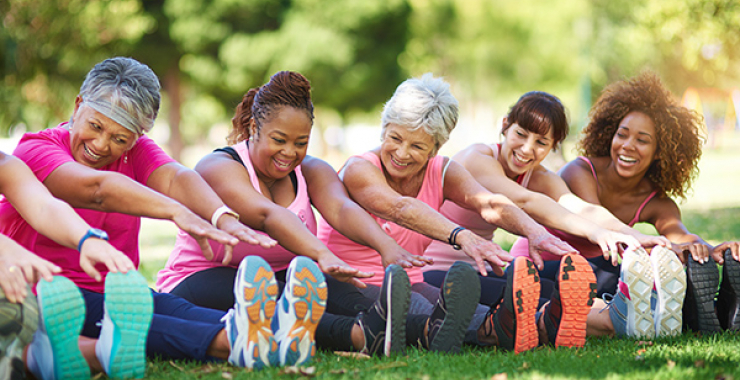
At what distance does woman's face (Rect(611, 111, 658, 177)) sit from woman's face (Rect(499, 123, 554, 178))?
2.20 ft

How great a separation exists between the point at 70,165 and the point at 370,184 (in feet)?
5.54

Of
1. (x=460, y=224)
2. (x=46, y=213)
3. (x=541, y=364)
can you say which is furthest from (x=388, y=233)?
(x=46, y=213)

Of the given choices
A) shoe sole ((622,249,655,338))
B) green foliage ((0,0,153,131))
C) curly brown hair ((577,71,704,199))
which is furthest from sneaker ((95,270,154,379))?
green foliage ((0,0,153,131))

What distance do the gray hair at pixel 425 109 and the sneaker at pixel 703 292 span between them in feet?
5.50

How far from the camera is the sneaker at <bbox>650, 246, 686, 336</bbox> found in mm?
3900

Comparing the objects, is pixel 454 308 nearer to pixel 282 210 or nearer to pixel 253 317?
pixel 253 317

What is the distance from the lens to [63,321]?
2.80 m

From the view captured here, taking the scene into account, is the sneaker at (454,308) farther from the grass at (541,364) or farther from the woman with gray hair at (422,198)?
A: the woman with gray hair at (422,198)

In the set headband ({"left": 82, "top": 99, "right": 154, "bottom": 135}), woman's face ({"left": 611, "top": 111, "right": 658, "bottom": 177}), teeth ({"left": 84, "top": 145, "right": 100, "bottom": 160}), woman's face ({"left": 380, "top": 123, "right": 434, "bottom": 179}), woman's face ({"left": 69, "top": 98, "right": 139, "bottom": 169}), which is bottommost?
teeth ({"left": 84, "top": 145, "right": 100, "bottom": 160})

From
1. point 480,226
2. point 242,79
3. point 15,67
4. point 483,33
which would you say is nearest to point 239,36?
point 242,79

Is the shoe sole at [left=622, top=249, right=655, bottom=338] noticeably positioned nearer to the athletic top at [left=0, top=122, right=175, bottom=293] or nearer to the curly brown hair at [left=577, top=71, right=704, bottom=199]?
the curly brown hair at [left=577, top=71, right=704, bottom=199]

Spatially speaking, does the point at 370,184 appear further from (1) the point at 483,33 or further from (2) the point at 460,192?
(1) the point at 483,33

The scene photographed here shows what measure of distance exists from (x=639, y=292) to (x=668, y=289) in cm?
17

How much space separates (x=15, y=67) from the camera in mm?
19281
